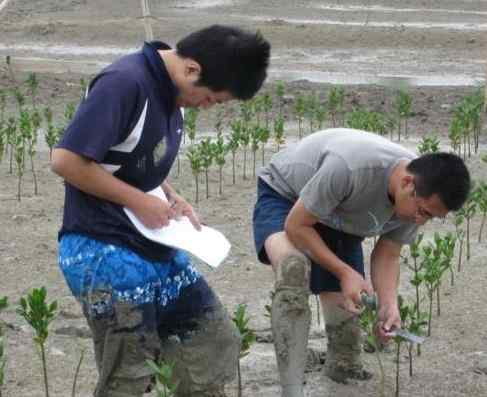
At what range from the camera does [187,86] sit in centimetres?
372

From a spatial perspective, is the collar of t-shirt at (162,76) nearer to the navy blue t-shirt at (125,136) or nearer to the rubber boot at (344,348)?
the navy blue t-shirt at (125,136)

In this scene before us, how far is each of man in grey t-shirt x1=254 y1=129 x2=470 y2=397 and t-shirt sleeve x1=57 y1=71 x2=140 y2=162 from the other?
0.97 m

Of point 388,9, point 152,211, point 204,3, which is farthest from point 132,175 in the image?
point 204,3

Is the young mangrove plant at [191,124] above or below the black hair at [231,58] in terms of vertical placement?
below

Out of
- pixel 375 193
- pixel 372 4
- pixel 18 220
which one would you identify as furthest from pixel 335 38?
pixel 375 193

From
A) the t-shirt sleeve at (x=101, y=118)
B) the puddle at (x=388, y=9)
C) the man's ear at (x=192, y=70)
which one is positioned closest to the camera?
the t-shirt sleeve at (x=101, y=118)

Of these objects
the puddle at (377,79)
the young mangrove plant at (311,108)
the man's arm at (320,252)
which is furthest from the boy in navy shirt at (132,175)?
the puddle at (377,79)

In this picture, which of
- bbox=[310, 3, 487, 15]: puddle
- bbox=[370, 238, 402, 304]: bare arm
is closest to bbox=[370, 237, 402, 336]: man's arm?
bbox=[370, 238, 402, 304]: bare arm

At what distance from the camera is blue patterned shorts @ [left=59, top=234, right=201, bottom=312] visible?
12.2 ft

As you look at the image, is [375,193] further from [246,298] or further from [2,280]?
[2,280]

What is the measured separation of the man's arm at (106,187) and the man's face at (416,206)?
0.86 meters

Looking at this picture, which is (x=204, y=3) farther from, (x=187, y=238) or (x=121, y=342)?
(x=121, y=342)

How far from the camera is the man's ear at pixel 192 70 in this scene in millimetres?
3678

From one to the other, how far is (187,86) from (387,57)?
13309 millimetres
